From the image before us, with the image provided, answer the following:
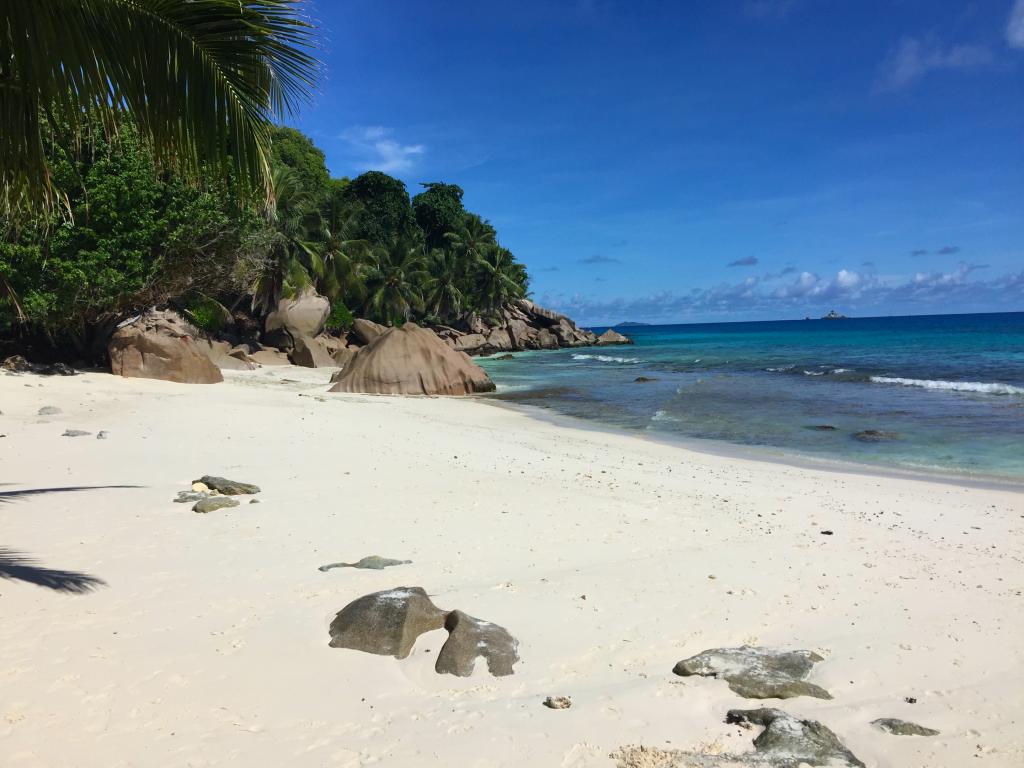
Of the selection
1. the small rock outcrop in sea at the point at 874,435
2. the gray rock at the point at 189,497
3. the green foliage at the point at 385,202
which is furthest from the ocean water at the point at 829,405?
the green foliage at the point at 385,202

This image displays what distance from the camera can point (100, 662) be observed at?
3.88 m

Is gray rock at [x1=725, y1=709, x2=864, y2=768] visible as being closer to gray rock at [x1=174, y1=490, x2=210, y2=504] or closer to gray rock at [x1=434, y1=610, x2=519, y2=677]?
gray rock at [x1=434, y1=610, x2=519, y2=677]

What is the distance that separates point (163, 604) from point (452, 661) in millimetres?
2182

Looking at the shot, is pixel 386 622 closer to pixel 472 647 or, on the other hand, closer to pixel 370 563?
pixel 472 647

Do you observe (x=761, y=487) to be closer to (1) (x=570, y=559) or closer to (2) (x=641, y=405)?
(1) (x=570, y=559)

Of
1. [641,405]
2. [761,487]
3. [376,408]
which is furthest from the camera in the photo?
[641,405]

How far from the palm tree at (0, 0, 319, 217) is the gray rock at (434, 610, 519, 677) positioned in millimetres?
3232

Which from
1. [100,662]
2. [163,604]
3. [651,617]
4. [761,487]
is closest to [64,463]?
[163,604]

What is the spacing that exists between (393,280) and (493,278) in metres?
12.3

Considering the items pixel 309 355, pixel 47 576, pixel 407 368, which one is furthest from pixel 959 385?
pixel 309 355

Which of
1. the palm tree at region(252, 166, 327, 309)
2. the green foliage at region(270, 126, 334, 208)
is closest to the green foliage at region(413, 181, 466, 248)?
the green foliage at region(270, 126, 334, 208)

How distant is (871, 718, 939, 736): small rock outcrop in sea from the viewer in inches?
137

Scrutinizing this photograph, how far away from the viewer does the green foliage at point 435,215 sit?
2643 inches

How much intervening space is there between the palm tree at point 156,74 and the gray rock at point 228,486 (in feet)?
13.1
